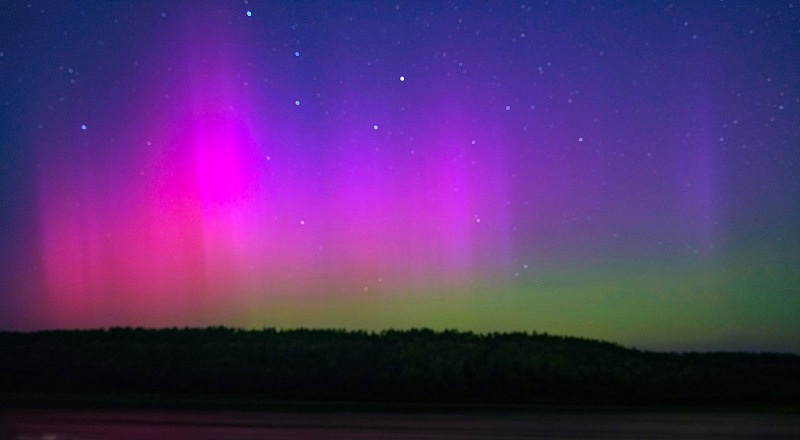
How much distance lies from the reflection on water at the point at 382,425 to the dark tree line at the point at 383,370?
19.4 feet

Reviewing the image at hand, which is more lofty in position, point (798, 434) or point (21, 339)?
point (21, 339)

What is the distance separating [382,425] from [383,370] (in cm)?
1528

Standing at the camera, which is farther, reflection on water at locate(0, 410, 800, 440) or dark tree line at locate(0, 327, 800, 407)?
dark tree line at locate(0, 327, 800, 407)

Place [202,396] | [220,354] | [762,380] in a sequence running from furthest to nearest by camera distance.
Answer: [220,354] < [762,380] < [202,396]

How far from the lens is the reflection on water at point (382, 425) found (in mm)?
18922

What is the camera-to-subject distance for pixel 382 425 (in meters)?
21.0

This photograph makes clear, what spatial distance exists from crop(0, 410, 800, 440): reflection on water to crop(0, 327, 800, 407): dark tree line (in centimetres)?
592

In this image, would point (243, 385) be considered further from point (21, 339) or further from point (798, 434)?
point (798, 434)

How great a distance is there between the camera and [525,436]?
63.4ft

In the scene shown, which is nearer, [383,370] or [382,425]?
[382,425]

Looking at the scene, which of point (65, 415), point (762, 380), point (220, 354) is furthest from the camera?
point (220, 354)

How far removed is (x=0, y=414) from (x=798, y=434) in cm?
1831

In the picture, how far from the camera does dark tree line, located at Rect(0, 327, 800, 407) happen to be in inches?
1261

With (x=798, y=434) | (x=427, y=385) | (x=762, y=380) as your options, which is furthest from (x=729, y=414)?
(x=427, y=385)
